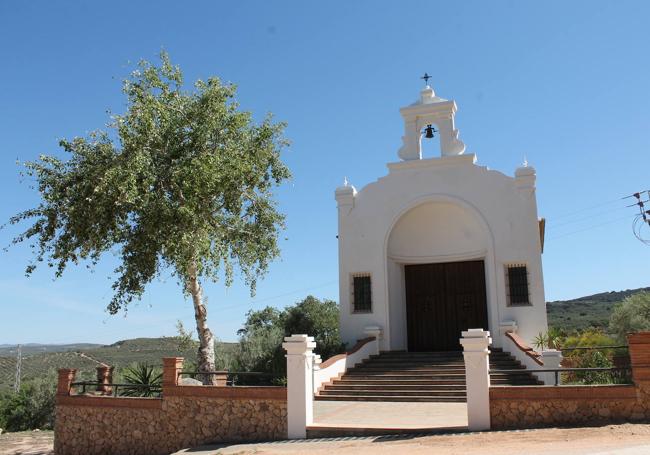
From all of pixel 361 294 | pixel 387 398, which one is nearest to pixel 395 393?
pixel 387 398

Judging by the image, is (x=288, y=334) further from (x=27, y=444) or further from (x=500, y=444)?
(x=500, y=444)

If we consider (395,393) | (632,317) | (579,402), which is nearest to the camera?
(579,402)

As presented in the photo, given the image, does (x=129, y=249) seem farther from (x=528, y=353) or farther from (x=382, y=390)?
(x=528, y=353)

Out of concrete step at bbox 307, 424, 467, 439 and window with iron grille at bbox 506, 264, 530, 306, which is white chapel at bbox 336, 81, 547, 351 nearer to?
window with iron grille at bbox 506, 264, 530, 306

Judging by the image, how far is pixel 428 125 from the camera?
19.3 metres

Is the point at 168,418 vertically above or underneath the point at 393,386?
underneath

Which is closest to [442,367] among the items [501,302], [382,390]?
[382,390]

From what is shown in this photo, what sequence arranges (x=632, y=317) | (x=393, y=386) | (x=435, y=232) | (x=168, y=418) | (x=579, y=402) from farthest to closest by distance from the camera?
1. (x=632, y=317)
2. (x=435, y=232)
3. (x=393, y=386)
4. (x=168, y=418)
5. (x=579, y=402)

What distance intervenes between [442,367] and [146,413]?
7437mm

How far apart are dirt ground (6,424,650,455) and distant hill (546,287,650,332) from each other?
3294 cm

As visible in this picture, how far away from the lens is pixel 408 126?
19438 millimetres

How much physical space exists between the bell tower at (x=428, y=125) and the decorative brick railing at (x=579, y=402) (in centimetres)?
1011

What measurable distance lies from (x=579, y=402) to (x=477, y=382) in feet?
5.50

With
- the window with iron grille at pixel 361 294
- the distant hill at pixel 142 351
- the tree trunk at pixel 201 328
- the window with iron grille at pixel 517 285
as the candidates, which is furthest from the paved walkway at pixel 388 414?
the distant hill at pixel 142 351
